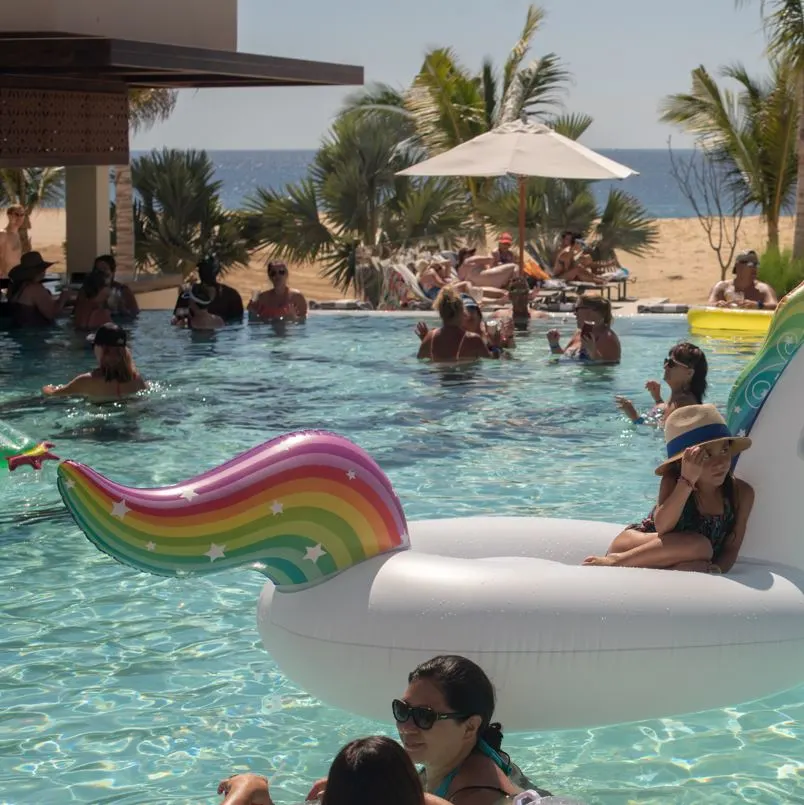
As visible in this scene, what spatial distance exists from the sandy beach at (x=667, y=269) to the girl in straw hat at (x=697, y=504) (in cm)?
1911

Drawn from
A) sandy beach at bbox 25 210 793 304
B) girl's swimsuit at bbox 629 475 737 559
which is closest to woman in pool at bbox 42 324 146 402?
girl's swimsuit at bbox 629 475 737 559

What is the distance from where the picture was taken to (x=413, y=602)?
14.3 feet

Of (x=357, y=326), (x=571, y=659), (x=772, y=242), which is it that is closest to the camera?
(x=571, y=659)

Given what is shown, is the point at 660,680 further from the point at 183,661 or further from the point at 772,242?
the point at 772,242

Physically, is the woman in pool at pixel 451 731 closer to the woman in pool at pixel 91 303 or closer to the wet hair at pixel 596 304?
the wet hair at pixel 596 304

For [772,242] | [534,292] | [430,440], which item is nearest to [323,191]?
[534,292]

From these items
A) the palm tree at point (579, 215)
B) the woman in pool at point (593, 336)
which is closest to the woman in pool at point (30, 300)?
the woman in pool at point (593, 336)

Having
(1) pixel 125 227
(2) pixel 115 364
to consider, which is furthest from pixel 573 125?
(2) pixel 115 364

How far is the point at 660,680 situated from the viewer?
438 centimetres

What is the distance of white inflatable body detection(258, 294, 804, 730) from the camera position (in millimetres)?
4332

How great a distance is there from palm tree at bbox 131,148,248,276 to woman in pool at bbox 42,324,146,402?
1176 cm

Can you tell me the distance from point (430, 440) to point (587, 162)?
306 inches

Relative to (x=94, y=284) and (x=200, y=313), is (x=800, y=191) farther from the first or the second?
(x=94, y=284)

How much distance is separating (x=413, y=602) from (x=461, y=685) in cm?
111
